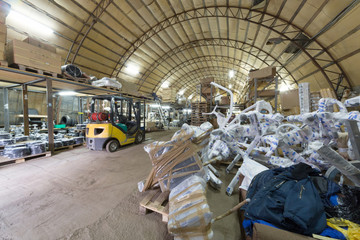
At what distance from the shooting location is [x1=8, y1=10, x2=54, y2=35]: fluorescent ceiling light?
22.2 feet

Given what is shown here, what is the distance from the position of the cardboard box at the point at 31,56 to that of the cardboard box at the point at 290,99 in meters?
11.5

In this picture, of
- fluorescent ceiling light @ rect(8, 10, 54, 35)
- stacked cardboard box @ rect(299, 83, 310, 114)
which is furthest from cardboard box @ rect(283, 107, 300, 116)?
fluorescent ceiling light @ rect(8, 10, 54, 35)

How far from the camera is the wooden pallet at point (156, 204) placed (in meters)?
1.84

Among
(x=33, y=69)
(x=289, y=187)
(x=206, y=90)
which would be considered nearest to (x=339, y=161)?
(x=289, y=187)

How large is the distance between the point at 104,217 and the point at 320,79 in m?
14.4

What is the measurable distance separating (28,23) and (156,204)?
465 inches

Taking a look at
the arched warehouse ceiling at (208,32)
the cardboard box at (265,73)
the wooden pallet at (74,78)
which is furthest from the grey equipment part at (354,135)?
the arched warehouse ceiling at (208,32)

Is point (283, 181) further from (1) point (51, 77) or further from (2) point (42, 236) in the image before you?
(1) point (51, 77)

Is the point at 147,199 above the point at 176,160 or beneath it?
beneath

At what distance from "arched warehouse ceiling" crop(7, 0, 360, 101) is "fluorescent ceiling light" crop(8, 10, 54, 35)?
0.66 feet

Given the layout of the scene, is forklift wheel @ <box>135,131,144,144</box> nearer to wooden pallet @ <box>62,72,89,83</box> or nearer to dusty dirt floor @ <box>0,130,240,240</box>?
dusty dirt floor @ <box>0,130,240,240</box>

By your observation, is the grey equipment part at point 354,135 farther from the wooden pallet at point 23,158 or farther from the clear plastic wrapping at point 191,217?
the wooden pallet at point 23,158

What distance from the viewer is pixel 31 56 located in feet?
14.0

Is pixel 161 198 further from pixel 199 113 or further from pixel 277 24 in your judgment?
pixel 277 24
